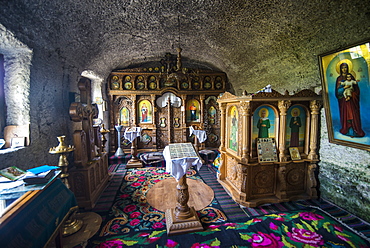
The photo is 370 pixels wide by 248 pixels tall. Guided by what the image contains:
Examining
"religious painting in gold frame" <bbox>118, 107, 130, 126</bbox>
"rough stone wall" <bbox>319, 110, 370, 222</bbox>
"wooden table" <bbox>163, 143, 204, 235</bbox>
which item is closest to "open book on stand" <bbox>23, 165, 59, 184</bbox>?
"wooden table" <bbox>163, 143, 204, 235</bbox>

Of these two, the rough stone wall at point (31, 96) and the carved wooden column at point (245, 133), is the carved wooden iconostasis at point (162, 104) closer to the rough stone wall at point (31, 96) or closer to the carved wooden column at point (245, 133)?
the rough stone wall at point (31, 96)

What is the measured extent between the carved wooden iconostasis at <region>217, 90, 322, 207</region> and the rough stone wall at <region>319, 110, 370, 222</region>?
16cm

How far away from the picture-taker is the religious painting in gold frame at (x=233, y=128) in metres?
3.87

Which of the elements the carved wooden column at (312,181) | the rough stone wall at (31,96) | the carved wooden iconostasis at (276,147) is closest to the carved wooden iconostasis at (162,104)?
the rough stone wall at (31,96)

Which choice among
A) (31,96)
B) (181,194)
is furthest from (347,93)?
(31,96)

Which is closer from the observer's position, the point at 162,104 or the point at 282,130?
the point at 282,130

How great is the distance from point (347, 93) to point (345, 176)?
148cm

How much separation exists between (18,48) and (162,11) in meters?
2.50

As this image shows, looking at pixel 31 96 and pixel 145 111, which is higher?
pixel 145 111

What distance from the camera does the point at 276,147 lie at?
357 centimetres

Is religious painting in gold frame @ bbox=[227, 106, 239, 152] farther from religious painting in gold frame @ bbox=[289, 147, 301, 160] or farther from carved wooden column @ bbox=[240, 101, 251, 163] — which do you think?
religious painting in gold frame @ bbox=[289, 147, 301, 160]

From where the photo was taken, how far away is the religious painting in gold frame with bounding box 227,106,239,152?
12.7ft

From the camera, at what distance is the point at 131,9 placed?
11.2 ft

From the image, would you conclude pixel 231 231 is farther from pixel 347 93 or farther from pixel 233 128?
pixel 347 93
